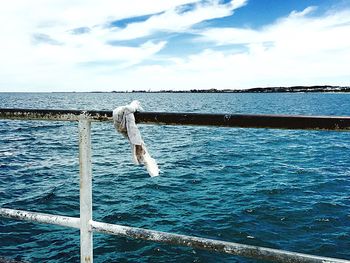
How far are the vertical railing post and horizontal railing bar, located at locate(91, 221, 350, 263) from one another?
0.06 metres

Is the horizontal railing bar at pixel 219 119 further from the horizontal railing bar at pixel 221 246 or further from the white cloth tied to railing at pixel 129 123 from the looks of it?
the horizontal railing bar at pixel 221 246

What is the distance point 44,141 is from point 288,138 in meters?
20.2

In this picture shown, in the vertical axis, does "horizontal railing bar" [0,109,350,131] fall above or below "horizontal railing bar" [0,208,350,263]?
above

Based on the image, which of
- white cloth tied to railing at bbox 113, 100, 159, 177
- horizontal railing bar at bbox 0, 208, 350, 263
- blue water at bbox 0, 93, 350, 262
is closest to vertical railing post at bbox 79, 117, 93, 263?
horizontal railing bar at bbox 0, 208, 350, 263

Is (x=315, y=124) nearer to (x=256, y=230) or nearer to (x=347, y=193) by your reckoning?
(x=256, y=230)

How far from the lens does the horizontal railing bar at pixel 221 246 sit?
5.31ft

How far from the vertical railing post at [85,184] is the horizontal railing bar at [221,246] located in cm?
6

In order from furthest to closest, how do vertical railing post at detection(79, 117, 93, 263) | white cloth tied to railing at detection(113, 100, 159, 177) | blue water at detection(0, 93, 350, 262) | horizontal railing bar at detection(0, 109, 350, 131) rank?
blue water at detection(0, 93, 350, 262) → vertical railing post at detection(79, 117, 93, 263) → white cloth tied to railing at detection(113, 100, 159, 177) → horizontal railing bar at detection(0, 109, 350, 131)

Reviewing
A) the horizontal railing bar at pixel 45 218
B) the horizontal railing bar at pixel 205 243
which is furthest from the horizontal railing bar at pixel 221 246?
the horizontal railing bar at pixel 45 218

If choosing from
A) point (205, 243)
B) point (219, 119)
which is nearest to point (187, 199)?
point (205, 243)

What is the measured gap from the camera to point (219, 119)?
170cm

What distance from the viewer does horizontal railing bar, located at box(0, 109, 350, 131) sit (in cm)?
154

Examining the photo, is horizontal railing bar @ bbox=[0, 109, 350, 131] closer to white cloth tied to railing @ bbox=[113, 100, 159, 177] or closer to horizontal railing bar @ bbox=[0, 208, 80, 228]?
white cloth tied to railing @ bbox=[113, 100, 159, 177]

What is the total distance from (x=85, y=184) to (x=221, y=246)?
0.81m
